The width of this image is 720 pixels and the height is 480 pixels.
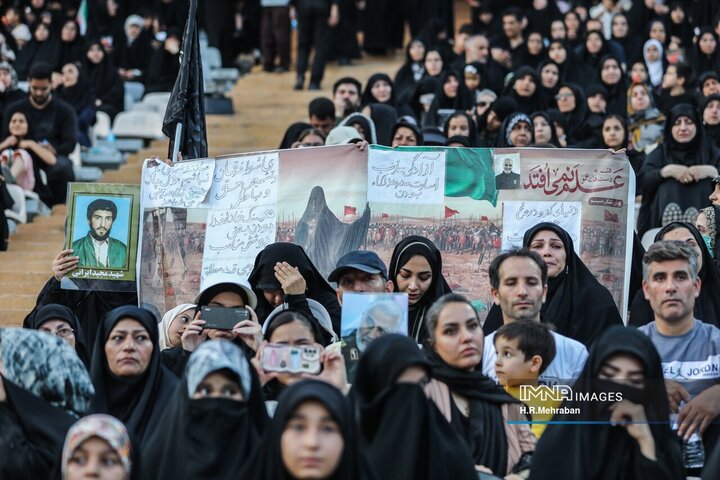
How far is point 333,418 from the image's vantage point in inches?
198

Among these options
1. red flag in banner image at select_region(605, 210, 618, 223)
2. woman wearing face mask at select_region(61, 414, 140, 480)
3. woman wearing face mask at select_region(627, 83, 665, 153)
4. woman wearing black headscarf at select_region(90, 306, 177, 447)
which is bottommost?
woman wearing face mask at select_region(61, 414, 140, 480)

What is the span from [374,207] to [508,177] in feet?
2.55

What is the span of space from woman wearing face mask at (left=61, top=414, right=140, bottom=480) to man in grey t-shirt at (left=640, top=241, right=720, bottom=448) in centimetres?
235

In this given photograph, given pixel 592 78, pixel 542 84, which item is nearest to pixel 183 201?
pixel 542 84

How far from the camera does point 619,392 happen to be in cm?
557

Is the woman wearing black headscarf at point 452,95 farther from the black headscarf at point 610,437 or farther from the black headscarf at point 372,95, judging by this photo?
the black headscarf at point 610,437

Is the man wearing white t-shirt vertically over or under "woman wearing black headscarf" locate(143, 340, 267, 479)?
over

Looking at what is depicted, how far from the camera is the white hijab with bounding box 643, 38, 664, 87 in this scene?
16.6 meters

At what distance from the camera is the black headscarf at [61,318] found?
7.46m

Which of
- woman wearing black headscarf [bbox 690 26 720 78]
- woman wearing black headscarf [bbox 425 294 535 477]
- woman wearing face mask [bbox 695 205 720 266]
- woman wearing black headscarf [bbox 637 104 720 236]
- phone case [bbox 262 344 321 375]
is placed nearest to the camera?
woman wearing black headscarf [bbox 425 294 535 477]

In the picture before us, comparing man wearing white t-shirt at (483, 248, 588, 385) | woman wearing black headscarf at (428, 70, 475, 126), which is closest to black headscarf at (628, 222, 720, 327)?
man wearing white t-shirt at (483, 248, 588, 385)

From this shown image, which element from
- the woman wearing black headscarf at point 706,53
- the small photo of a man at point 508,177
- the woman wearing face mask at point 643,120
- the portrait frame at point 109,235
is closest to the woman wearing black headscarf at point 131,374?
the portrait frame at point 109,235

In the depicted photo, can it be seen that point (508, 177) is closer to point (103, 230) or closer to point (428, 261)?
point (428, 261)

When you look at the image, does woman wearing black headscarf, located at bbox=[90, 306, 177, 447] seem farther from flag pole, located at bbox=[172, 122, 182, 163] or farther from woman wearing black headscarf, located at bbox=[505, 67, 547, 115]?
woman wearing black headscarf, located at bbox=[505, 67, 547, 115]
